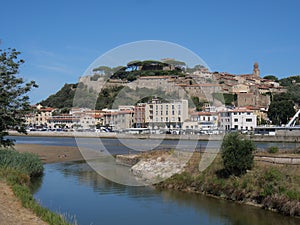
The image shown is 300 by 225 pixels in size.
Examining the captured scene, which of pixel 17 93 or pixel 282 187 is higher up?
pixel 17 93

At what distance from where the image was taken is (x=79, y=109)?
96.1 meters

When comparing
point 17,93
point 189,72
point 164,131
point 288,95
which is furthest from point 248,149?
point 189,72

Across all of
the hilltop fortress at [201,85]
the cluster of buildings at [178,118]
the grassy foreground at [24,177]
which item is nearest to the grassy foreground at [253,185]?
the grassy foreground at [24,177]

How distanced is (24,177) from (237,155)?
10.7 m

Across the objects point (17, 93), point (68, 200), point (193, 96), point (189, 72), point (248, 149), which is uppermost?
point (189, 72)

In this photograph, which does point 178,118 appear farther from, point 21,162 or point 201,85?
point 21,162

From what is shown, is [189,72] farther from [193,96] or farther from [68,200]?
[68,200]

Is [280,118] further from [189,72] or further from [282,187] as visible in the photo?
[282,187]

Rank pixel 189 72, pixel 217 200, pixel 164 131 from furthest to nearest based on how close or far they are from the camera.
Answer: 1. pixel 189 72
2. pixel 164 131
3. pixel 217 200

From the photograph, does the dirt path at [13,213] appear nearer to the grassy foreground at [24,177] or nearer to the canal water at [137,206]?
the grassy foreground at [24,177]

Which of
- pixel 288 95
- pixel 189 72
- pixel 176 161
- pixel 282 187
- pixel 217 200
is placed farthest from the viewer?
pixel 189 72

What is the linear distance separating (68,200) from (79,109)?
78003mm

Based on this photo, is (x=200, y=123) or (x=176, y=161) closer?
(x=176, y=161)

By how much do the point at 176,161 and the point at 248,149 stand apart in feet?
21.3
